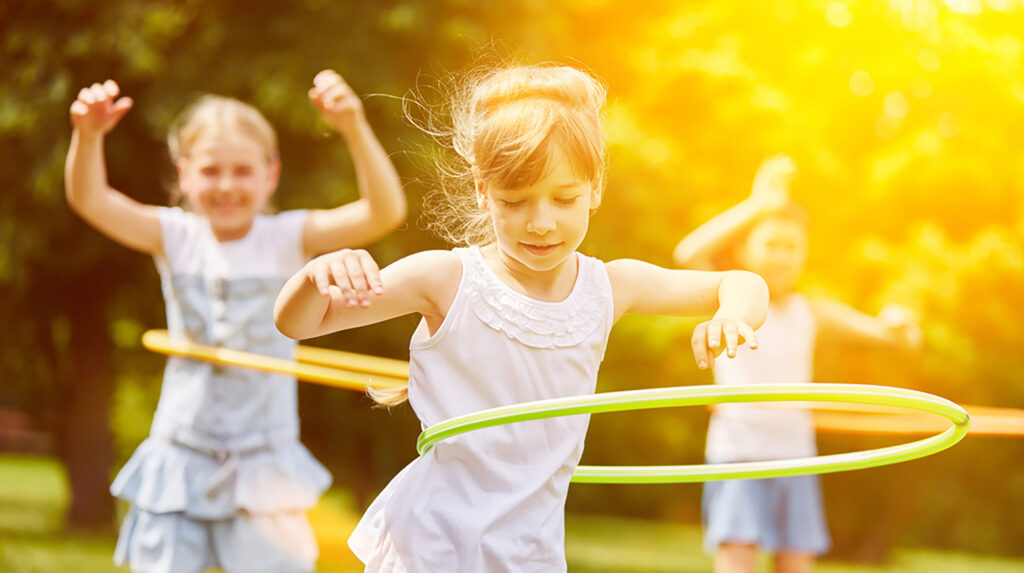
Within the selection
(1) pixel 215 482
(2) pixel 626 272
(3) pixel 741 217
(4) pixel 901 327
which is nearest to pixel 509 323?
(2) pixel 626 272

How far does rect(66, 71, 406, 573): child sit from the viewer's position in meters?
4.39

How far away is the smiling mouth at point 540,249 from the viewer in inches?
110

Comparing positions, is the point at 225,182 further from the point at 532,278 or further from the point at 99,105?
the point at 532,278

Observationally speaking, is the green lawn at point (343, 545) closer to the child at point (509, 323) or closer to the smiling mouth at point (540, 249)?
the child at point (509, 323)

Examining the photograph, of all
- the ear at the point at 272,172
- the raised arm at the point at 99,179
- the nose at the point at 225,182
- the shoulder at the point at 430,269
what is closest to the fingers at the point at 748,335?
the shoulder at the point at 430,269

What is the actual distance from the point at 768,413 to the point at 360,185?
245 cm

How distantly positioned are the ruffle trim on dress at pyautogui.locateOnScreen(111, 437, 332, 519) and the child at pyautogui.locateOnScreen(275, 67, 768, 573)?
1632mm

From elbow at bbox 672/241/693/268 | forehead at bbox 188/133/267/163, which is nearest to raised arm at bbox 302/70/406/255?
forehead at bbox 188/133/267/163

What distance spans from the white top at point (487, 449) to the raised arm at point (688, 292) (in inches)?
7.9

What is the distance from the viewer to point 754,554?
5.51 m

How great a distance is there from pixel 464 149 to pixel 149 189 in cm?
752

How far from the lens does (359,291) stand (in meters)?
2.40

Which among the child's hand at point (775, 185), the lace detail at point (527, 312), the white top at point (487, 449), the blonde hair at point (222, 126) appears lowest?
the white top at point (487, 449)

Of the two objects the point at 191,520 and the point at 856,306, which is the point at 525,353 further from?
the point at 856,306
